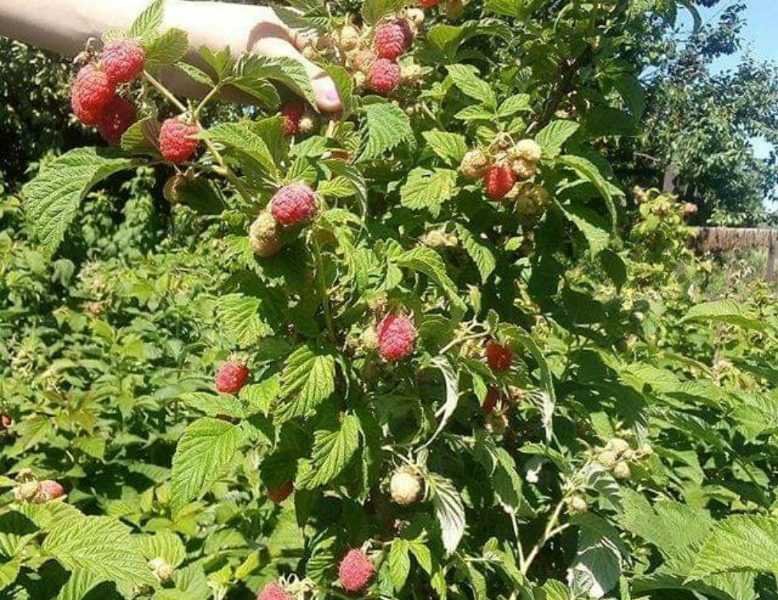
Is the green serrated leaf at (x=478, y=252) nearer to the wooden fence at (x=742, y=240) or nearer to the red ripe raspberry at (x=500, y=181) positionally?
the red ripe raspberry at (x=500, y=181)

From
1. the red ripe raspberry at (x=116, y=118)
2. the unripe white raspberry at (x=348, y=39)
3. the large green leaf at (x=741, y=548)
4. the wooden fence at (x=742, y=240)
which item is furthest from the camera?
the wooden fence at (x=742, y=240)

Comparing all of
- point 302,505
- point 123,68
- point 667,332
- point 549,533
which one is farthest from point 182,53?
point 667,332

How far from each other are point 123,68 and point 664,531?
114cm

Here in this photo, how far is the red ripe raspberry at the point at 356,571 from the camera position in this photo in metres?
1.34

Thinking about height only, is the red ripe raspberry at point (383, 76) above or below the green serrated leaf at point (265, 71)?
below

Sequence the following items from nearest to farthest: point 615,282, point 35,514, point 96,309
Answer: point 35,514 < point 615,282 < point 96,309

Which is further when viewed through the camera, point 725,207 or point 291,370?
point 725,207

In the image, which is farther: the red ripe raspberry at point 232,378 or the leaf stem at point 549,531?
the leaf stem at point 549,531

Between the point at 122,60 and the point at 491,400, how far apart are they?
80cm

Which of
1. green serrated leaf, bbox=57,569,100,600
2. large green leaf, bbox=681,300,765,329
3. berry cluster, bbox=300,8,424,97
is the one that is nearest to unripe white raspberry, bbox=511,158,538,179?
berry cluster, bbox=300,8,424,97

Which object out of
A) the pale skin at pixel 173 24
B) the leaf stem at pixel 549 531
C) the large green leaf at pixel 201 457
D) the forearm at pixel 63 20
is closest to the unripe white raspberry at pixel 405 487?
the large green leaf at pixel 201 457

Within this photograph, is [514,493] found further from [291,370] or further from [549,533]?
[291,370]

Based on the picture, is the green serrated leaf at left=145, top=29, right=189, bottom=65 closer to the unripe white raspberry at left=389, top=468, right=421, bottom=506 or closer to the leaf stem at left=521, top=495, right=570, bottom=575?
the unripe white raspberry at left=389, top=468, right=421, bottom=506

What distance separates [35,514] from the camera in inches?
51.6
